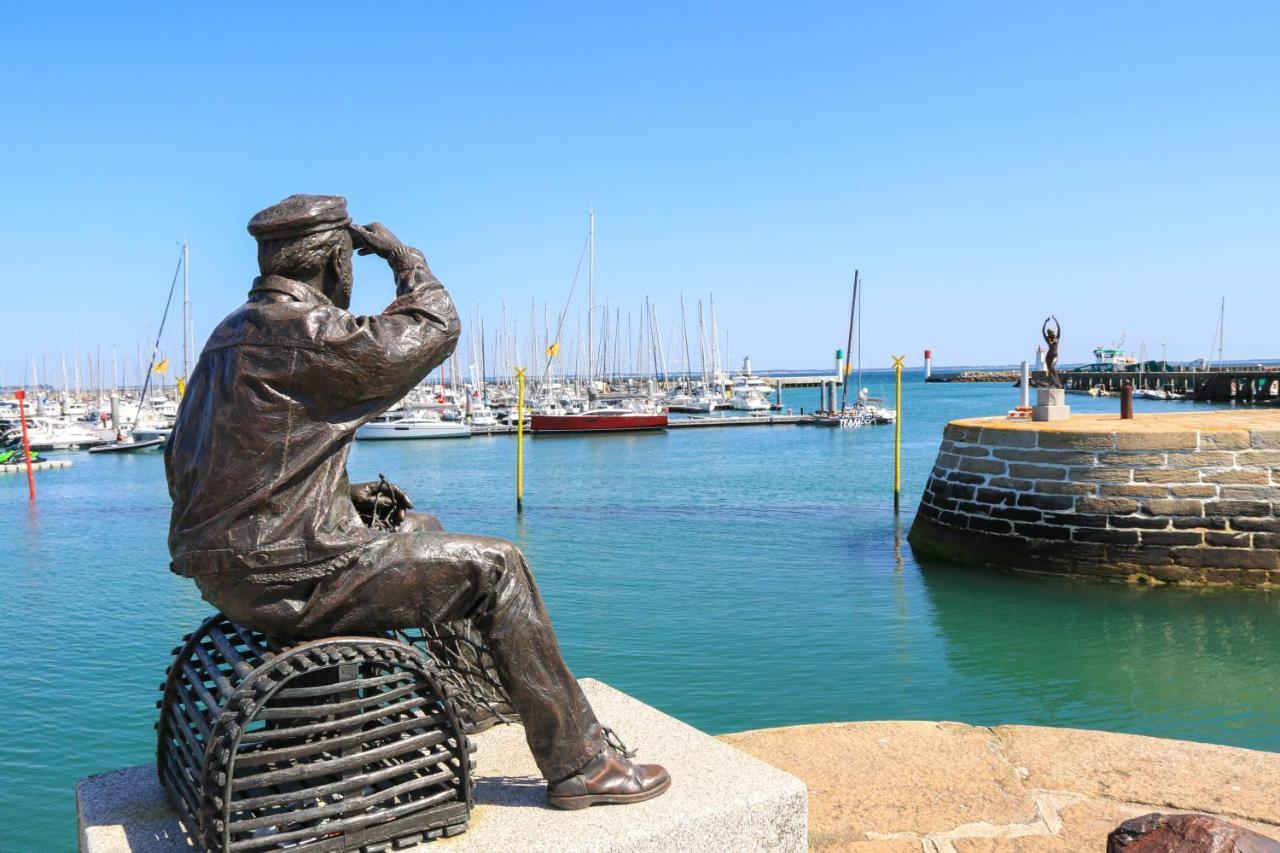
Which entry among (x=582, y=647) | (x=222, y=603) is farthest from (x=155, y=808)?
(x=582, y=647)

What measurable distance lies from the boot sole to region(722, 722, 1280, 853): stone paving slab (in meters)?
0.94

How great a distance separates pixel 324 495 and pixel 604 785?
1287mm

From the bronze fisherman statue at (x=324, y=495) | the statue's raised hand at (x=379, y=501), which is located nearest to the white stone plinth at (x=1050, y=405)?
the statue's raised hand at (x=379, y=501)

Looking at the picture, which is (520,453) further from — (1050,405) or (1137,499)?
(1137,499)

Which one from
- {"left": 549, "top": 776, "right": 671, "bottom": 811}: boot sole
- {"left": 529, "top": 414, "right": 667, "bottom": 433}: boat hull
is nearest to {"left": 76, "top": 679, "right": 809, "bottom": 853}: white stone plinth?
{"left": 549, "top": 776, "right": 671, "bottom": 811}: boot sole

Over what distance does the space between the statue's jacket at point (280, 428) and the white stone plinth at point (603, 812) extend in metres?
0.92

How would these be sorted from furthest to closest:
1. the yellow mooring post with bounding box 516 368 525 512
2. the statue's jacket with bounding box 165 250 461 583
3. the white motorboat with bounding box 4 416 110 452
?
the white motorboat with bounding box 4 416 110 452 → the yellow mooring post with bounding box 516 368 525 512 → the statue's jacket with bounding box 165 250 461 583

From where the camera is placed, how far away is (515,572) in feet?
11.0

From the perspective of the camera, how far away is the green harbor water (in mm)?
8203

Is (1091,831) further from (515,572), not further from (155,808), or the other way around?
(155,808)

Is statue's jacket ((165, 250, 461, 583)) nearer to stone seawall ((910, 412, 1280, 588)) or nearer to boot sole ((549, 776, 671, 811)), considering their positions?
boot sole ((549, 776, 671, 811))

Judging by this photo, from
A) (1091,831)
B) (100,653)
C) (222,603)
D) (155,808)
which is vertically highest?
(222,603)

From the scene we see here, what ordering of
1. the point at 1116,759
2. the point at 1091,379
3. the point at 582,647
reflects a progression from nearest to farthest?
the point at 1116,759 → the point at 582,647 → the point at 1091,379

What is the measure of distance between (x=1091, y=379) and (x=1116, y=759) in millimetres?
106714
